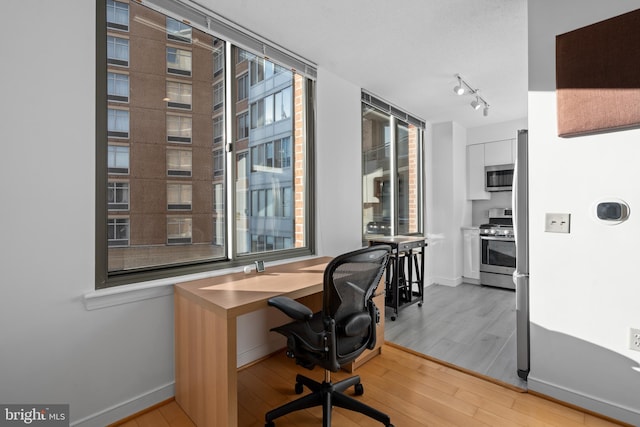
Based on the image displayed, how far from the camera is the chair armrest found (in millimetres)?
1528

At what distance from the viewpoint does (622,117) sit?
164 centimetres

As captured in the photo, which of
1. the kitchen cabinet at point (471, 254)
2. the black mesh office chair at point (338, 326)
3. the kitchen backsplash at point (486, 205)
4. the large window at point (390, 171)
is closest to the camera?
the black mesh office chair at point (338, 326)

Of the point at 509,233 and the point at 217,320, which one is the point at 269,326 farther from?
the point at 509,233

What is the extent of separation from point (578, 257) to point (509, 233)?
9.25 feet

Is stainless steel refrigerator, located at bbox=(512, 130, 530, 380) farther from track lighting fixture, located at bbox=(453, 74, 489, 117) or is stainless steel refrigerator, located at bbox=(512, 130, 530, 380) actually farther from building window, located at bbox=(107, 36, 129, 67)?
building window, located at bbox=(107, 36, 129, 67)

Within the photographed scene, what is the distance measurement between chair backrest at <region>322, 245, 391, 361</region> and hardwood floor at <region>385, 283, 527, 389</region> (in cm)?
118

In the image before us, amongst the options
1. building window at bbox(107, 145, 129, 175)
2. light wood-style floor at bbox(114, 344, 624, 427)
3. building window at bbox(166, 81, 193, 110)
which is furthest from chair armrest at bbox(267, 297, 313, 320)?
building window at bbox(166, 81, 193, 110)

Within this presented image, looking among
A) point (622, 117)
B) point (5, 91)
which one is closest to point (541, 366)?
point (622, 117)

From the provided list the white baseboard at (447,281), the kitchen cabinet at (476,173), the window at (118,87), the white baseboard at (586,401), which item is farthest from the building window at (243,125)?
the kitchen cabinet at (476,173)

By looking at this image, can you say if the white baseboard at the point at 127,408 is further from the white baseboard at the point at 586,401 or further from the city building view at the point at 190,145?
the white baseboard at the point at 586,401

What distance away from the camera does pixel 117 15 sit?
6.01ft

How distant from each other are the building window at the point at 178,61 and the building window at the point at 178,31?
76 millimetres

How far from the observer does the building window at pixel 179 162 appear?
2102 mm

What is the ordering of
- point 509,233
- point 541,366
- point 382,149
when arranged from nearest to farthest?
point 541,366 → point 382,149 → point 509,233
